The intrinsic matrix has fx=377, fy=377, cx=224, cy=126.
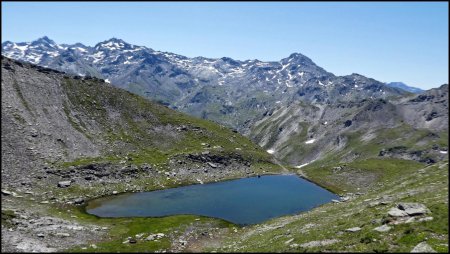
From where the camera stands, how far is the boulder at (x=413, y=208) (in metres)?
52.5

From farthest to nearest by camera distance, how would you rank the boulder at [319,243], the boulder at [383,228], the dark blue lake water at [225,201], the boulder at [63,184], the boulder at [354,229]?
the boulder at [63,184], the dark blue lake water at [225,201], the boulder at [354,229], the boulder at [383,228], the boulder at [319,243]

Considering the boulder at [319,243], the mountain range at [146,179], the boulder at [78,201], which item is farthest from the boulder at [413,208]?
the boulder at [78,201]

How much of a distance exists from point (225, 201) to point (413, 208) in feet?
208

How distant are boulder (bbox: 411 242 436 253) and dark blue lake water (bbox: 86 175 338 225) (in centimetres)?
5100

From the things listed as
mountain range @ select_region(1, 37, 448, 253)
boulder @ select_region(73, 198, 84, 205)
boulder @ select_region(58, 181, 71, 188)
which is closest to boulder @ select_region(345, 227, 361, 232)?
mountain range @ select_region(1, 37, 448, 253)

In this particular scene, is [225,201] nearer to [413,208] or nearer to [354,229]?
[354,229]

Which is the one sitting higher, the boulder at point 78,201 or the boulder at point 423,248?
the boulder at point 78,201

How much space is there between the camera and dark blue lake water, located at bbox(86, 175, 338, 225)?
95.2 meters

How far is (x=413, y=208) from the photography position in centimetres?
5391

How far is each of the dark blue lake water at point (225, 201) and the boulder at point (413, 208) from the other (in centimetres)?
4063

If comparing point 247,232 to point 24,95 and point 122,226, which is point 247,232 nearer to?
point 122,226

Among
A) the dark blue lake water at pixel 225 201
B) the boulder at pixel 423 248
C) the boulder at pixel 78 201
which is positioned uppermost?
the boulder at pixel 78 201

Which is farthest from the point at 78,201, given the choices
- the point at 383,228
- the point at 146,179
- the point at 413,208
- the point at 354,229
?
the point at 413,208

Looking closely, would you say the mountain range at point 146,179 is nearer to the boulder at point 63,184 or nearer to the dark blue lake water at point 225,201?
the boulder at point 63,184
